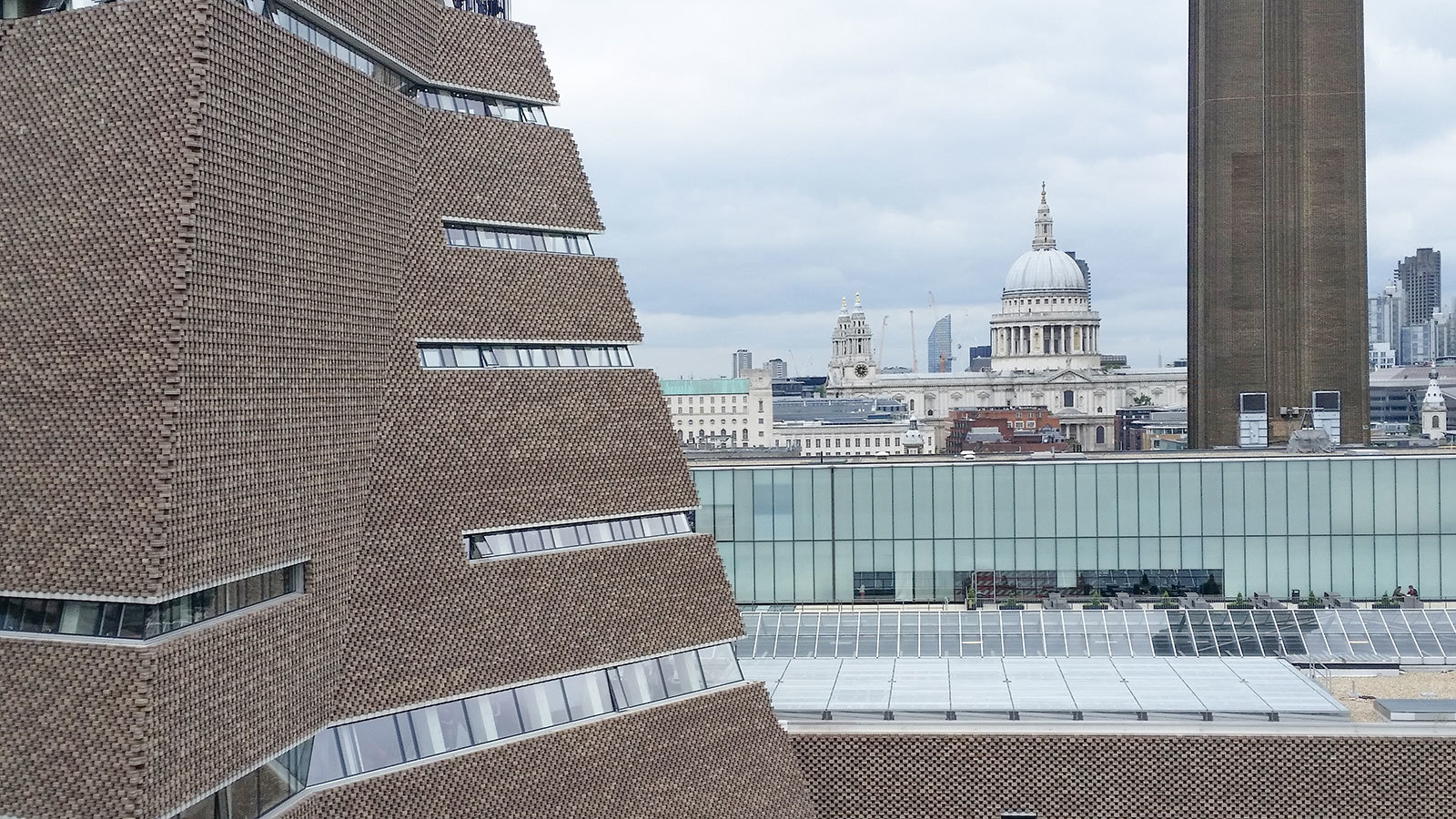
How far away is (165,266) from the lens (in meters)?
27.2

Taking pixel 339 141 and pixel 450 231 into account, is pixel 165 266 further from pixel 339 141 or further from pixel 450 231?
pixel 450 231

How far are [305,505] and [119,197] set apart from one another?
7.71 m

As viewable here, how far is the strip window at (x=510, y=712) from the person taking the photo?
109 feet

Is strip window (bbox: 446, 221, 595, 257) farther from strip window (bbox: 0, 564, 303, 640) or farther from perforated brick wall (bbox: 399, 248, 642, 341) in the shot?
strip window (bbox: 0, 564, 303, 640)

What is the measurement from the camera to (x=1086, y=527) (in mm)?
72438

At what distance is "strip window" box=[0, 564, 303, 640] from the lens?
26594 millimetres

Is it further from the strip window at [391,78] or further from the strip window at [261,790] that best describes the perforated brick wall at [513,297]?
the strip window at [261,790]

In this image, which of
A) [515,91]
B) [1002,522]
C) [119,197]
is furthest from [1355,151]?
[119,197]

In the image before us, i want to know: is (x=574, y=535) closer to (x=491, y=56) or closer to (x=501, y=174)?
(x=501, y=174)

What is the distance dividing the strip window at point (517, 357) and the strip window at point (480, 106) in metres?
7.21

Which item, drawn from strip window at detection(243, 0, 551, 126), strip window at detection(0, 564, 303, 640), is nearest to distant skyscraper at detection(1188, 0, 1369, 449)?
strip window at detection(243, 0, 551, 126)

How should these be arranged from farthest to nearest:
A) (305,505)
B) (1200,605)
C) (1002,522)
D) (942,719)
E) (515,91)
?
(1002,522) → (1200,605) → (942,719) → (515,91) → (305,505)

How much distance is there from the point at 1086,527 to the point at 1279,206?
4539 cm

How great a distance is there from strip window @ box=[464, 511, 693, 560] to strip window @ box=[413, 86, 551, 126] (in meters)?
12.4
